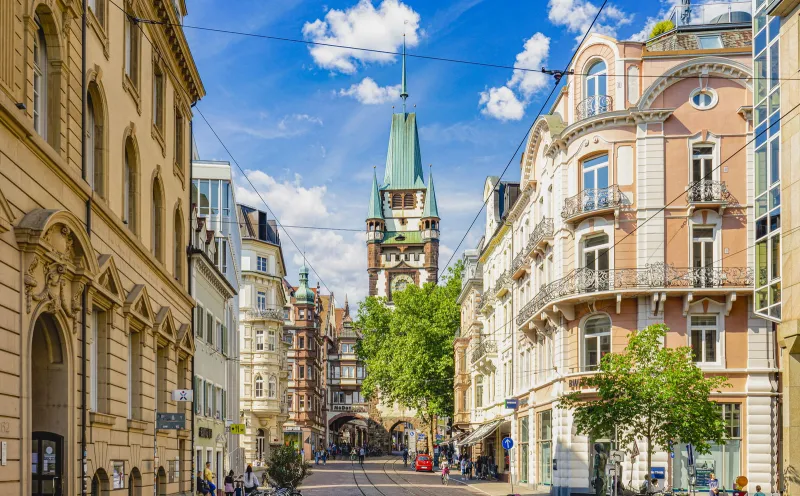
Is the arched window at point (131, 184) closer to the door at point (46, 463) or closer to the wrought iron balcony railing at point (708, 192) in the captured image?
the door at point (46, 463)

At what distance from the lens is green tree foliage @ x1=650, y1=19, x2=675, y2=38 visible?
41.6m

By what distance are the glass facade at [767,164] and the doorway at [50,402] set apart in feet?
53.6

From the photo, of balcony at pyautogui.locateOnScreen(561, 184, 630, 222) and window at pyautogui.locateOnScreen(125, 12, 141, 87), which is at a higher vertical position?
window at pyautogui.locateOnScreen(125, 12, 141, 87)

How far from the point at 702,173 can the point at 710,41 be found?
543 cm

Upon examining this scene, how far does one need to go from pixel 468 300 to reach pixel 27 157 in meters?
60.2

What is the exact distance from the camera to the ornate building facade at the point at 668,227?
122 ft

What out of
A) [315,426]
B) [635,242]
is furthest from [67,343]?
[315,426]

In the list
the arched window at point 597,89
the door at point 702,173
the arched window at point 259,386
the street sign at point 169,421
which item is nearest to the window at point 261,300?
the arched window at point 259,386


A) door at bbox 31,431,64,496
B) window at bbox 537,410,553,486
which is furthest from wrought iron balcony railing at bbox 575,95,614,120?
door at bbox 31,431,64,496

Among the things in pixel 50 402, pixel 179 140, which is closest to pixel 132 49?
pixel 179 140

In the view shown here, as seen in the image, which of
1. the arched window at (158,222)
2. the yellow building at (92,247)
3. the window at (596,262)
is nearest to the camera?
the yellow building at (92,247)

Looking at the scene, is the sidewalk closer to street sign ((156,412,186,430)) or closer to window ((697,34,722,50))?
window ((697,34,722,50))

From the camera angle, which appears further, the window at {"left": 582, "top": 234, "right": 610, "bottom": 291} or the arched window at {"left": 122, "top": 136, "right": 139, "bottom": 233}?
the window at {"left": 582, "top": 234, "right": 610, "bottom": 291}

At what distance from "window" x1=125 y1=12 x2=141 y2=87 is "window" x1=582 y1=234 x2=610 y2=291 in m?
19.4
